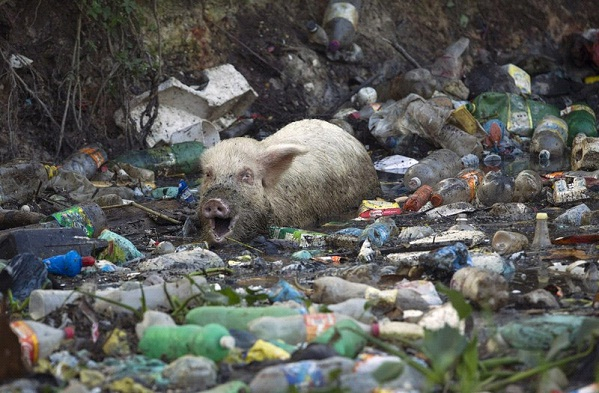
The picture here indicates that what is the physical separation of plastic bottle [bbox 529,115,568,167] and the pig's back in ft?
7.66

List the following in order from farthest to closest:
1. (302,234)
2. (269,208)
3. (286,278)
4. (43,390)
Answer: (269,208) < (302,234) < (286,278) < (43,390)

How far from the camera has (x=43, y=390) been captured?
329 cm

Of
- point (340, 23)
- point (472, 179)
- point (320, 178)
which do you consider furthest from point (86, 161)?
point (340, 23)

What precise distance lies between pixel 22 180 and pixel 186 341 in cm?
524

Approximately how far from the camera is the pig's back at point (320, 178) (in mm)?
7652

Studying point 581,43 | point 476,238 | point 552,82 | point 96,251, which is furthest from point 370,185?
point 581,43

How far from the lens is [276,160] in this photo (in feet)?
24.4

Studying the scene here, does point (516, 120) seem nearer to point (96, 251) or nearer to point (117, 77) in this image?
point (117, 77)

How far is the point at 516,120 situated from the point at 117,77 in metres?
4.40

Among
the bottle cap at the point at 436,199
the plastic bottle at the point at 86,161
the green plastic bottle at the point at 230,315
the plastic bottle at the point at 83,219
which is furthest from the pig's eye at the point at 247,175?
the green plastic bottle at the point at 230,315

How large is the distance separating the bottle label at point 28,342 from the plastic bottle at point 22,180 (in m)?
4.59

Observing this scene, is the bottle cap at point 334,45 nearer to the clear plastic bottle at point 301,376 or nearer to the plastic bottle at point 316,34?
the plastic bottle at point 316,34

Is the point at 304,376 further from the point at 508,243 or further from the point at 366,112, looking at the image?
the point at 366,112

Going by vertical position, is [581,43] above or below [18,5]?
below
